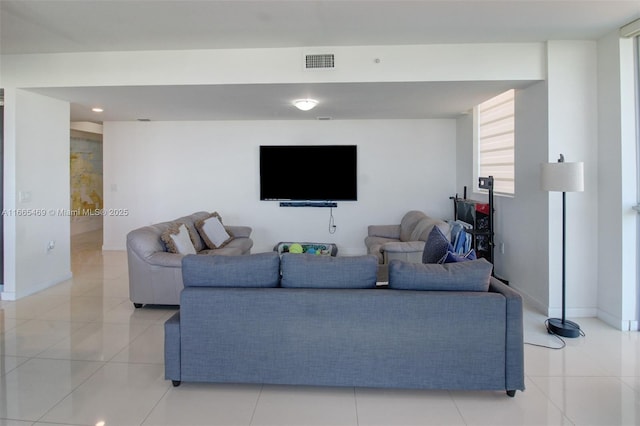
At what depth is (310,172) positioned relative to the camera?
21.2ft

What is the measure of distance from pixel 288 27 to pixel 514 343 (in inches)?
118

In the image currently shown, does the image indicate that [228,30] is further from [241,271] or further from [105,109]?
[105,109]

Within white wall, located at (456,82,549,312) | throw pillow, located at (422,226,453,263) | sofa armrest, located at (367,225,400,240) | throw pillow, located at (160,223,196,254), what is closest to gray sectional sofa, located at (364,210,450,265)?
sofa armrest, located at (367,225,400,240)

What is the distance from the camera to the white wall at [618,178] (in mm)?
3330

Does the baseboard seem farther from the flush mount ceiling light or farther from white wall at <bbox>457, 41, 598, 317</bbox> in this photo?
the flush mount ceiling light

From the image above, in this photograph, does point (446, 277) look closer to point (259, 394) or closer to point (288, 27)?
point (259, 394)

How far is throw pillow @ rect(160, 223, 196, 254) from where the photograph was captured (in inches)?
161

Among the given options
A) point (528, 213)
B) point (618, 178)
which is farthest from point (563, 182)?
point (528, 213)

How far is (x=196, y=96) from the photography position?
4516 mm

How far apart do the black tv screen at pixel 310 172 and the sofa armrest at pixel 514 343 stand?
437 centimetres

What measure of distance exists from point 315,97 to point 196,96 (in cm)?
141

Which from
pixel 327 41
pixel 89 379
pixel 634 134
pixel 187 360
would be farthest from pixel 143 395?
pixel 634 134

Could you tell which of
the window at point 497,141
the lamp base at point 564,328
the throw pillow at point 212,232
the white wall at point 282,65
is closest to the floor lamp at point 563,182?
the lamp base at point 564,328

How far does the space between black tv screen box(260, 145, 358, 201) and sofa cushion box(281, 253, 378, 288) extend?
13.5ft
